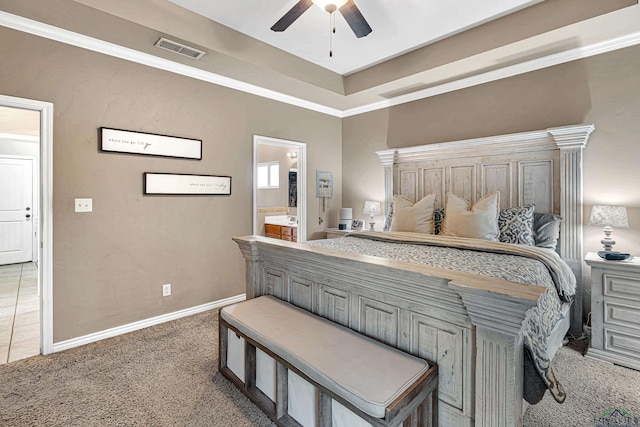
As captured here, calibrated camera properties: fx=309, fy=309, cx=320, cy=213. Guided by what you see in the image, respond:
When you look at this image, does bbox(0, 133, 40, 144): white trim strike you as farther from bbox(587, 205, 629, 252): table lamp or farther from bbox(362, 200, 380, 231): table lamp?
bbox(587, 205, 629, 252): table lamp

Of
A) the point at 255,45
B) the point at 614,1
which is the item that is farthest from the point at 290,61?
the point at 614,1

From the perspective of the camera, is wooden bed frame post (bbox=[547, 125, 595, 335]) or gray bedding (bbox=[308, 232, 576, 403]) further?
wooden bed frame post (bbox=[547, 125, 595, 335])

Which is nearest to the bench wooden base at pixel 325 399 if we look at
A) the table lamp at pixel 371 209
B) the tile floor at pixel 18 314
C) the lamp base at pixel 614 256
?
the tile floor at pixel 18 314

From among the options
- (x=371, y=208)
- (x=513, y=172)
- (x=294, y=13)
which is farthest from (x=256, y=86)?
(x=513, y=172)

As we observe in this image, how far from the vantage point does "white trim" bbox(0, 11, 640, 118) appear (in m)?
2.37

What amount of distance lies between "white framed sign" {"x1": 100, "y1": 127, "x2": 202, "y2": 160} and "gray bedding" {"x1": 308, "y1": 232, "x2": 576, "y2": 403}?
183 cm

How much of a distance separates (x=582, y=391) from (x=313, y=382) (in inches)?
71.8

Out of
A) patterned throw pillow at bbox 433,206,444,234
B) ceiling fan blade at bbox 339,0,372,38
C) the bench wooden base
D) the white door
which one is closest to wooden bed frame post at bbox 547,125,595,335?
patterned throw pillow at bbox 433,206,444,234

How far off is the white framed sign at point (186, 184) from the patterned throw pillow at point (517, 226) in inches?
112

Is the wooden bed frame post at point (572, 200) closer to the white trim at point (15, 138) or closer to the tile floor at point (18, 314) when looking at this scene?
the tile floor at point (18, 314)

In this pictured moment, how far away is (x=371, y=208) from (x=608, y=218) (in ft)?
7.85

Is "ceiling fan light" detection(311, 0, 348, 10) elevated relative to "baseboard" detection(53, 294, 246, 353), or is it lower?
elevated

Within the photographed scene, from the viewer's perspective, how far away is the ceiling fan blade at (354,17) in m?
2.08

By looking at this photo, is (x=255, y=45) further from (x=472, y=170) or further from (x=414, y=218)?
(x=472, y=170)
